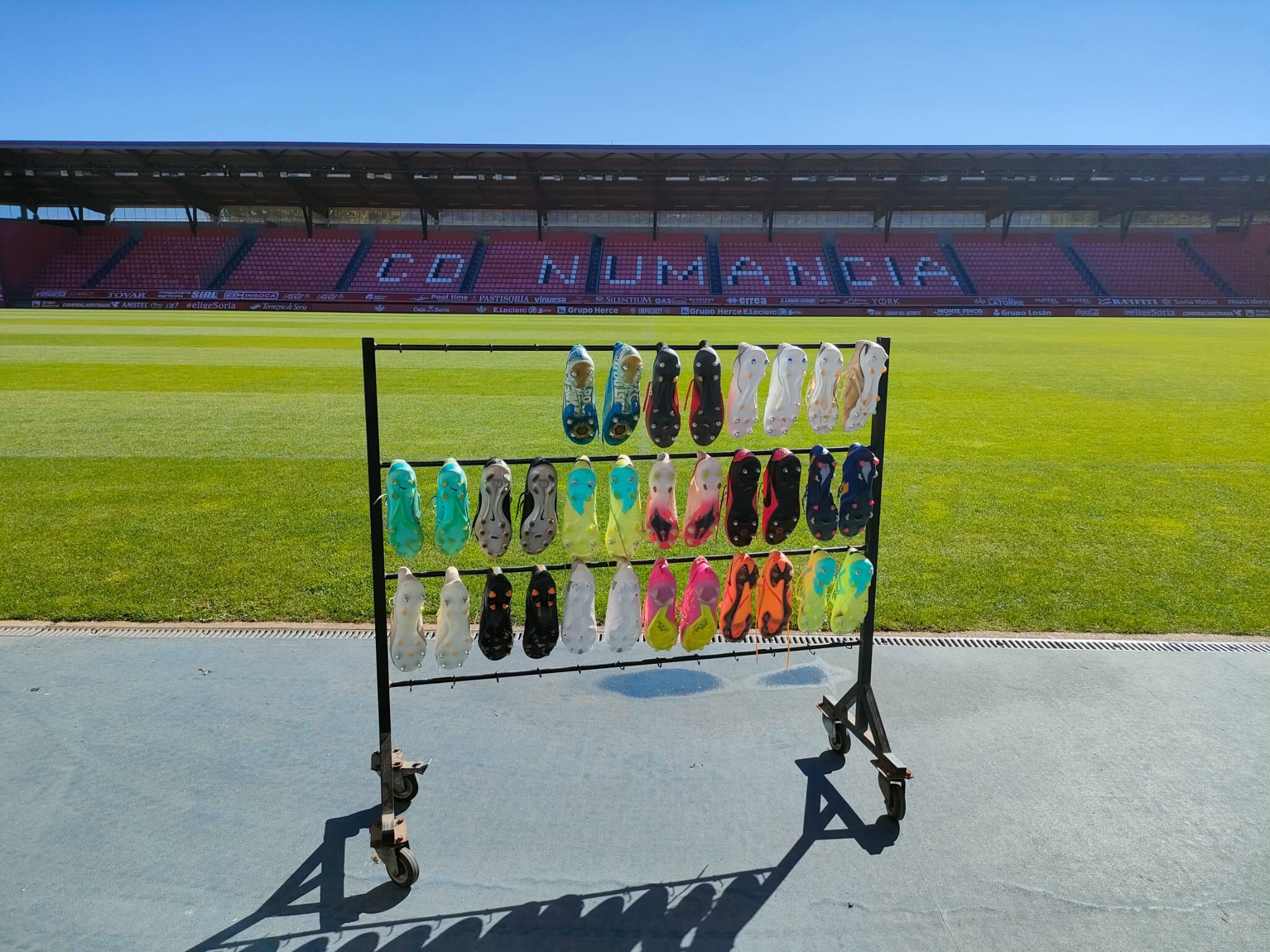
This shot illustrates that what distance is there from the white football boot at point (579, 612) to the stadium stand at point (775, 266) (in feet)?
133

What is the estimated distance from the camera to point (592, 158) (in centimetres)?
3725

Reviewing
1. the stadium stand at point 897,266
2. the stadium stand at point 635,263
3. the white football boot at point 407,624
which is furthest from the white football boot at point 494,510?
the stadium stand at point 897,266

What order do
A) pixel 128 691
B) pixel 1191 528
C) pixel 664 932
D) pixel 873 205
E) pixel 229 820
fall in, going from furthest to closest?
1. pixel 873 205
2. pixel 1191 528
3. pixel 128 691
4. pixel 229 820
5. pixel 664 932

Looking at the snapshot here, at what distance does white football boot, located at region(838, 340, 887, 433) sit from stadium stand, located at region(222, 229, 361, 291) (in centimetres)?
4281

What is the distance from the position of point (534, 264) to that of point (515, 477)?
38.1 m

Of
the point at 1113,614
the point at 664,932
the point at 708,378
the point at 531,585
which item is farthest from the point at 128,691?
the point at 1113,614

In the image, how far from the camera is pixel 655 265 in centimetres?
4378

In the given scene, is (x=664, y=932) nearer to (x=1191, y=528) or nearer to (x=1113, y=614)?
(x=1113, y=614)

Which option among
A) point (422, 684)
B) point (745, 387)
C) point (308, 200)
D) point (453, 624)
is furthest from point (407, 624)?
point (308, 200)

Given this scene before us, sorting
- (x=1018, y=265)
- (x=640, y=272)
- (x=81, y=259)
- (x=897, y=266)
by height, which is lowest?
(x=81, y=259)

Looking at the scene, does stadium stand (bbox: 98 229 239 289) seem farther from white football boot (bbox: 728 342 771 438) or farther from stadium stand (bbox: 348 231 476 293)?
white football boot (bbox: 728 342 771 438)

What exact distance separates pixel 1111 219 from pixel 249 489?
5276 centimetres

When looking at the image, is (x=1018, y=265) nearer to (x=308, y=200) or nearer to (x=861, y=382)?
(x=308, y=200)

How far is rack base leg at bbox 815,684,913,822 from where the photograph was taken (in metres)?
3.04
